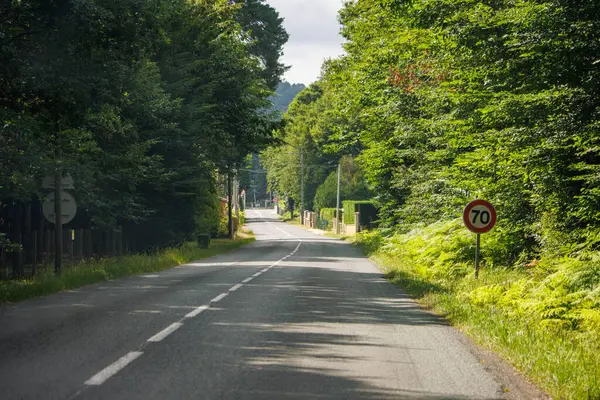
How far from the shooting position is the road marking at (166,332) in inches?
316

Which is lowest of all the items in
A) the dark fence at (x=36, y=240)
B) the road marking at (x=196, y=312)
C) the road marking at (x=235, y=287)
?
the road marking at (x=235, y=287)

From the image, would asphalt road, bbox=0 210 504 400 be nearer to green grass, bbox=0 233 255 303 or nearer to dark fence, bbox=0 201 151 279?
green grass, bbox=0 233 255 303

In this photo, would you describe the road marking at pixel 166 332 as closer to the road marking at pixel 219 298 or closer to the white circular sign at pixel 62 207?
the road marking at pixel 219 298

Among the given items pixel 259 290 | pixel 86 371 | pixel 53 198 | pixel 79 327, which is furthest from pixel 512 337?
pixel 53 198

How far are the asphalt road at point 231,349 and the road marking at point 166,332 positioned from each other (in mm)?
34

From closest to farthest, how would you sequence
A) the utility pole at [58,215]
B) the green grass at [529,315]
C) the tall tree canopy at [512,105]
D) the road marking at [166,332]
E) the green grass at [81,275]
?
the green grass at [529,315], the road marking at [166,332], the tall tree canopy at [512,105], the green grass at [81,275], the utility pole at [58,215]

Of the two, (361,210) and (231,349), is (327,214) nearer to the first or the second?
(361,210)

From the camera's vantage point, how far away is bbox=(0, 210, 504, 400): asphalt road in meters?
5.75

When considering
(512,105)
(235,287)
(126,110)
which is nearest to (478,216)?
(512,105)

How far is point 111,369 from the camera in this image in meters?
6.32

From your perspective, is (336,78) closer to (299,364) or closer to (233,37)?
(233,37)

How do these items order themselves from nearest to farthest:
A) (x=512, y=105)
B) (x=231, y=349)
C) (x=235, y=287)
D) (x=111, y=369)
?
(x=111, y=369) < (x=231, y=349) < (x=512, y=105) < (x=235, y=287)

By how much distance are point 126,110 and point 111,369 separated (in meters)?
16.9

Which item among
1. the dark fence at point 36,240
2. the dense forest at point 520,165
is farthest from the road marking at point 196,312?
the dark fence at point 36,240
